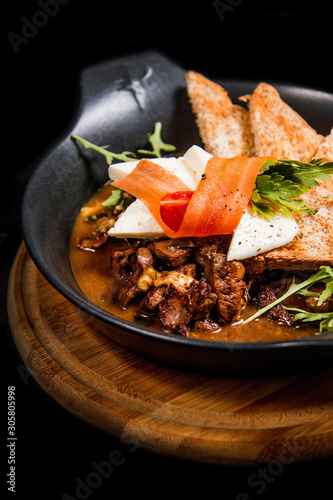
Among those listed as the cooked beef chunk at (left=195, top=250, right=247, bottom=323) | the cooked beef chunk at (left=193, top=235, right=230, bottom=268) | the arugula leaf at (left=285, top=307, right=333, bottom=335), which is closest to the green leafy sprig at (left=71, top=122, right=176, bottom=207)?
the cooked beef chunk at (left=193, top=235, right=230, bottom=268)

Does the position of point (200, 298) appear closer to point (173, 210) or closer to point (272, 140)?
point (173, 210)

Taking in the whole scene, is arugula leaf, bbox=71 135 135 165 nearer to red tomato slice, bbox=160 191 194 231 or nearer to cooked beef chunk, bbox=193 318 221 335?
red tomato slice, bbox=160 191 194 231

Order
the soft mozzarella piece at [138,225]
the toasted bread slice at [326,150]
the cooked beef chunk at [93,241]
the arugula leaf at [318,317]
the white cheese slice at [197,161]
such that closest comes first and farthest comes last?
the arugula leaf at [318,317] < the soft mozzarella piece at [138,225] < the white cheese slice at [197,161] < the cooked beef chunk at [93,241] < the toasted bread slice at [326,150]

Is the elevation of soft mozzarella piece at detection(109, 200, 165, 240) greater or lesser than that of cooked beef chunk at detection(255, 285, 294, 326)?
greater

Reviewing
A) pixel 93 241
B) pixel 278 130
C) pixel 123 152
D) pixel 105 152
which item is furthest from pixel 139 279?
pixel 278 130

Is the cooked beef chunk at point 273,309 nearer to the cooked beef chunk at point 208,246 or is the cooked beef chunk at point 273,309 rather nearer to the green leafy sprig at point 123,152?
the cooked beef chunk at point 208,246

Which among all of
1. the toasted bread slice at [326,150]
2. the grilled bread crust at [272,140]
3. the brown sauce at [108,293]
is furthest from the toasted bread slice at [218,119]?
the brown sauce at [108,293]

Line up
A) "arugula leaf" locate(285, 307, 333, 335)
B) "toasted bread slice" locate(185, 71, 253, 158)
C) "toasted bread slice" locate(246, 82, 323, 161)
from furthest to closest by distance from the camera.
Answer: "toasted bread slice" locate(185, 71, 253, 158) < "toasted bread slice" locate(246, 82, 323, 161) < "arugula leaf" locate(285, 307, 333, 335)
